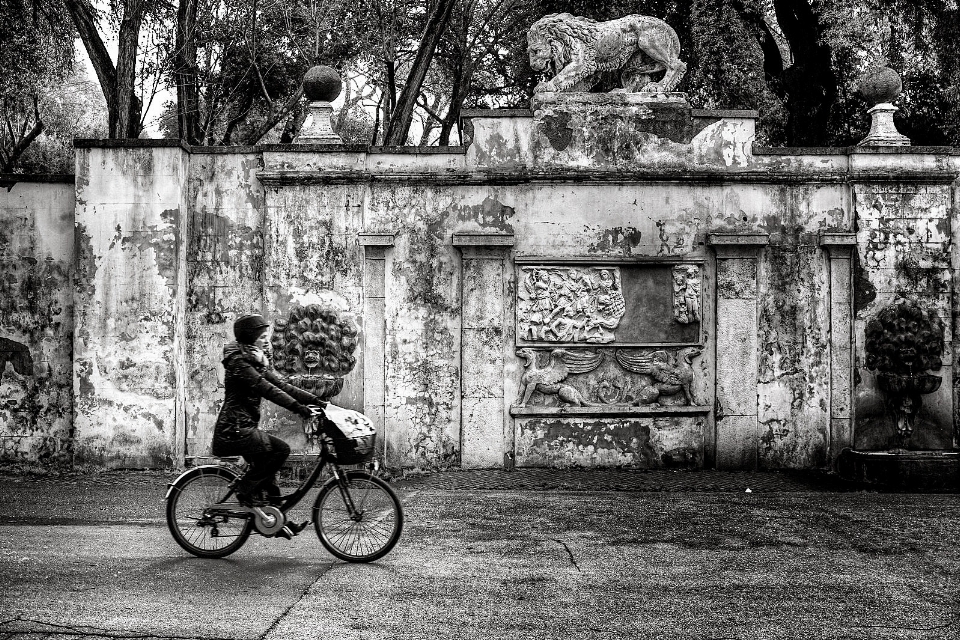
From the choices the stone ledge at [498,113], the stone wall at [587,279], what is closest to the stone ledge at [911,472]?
the stone wall at [587,279]

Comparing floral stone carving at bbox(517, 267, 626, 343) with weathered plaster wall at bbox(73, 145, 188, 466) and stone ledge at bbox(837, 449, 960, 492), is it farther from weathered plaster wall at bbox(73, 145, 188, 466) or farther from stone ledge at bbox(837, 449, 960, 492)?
weathered plaster wall at bbox(73, 145, 188, 466)

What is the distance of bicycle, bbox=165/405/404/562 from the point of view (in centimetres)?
703

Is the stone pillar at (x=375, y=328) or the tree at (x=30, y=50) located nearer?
the stone pillar at (x=375, y=328)

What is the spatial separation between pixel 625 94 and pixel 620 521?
5494mm

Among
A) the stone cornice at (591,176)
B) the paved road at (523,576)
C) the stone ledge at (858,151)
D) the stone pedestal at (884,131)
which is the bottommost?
the paved road at (523,576)

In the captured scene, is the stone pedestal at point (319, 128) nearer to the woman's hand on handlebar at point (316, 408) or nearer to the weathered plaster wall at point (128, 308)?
the weathered plaster wall at point (128, 308)

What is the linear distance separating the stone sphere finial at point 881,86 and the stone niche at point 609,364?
3007 mm

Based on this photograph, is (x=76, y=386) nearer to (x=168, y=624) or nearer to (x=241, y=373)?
(x=241, y=373)

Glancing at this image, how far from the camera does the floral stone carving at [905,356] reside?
11.7 meters

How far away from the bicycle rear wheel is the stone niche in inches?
203

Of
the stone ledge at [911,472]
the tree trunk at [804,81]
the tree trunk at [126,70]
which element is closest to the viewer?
the stone ledge at [911,472]

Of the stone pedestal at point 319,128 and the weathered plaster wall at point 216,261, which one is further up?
the stone pedestal at point 319,128

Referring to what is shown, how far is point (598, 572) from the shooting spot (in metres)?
6.82

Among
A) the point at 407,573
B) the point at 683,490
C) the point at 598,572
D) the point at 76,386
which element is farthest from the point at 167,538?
the point at 683,490
